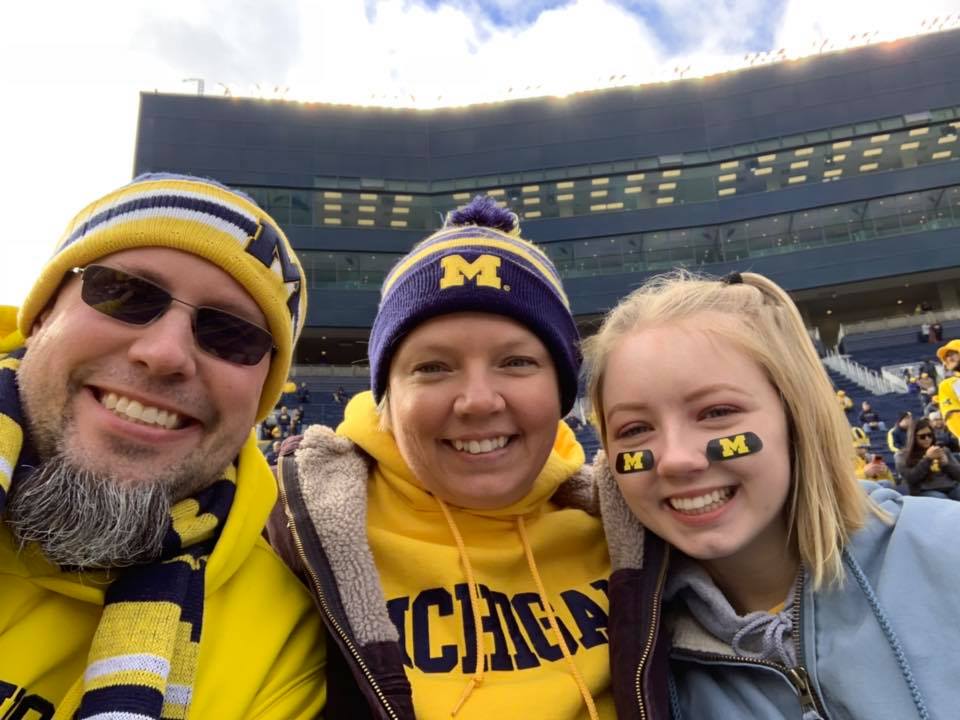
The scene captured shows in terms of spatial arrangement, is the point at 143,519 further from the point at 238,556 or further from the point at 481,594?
the point at 481,594

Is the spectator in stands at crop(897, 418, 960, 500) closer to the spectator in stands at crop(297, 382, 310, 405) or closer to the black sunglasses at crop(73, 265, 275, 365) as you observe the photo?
the black sunglasses at crop(73, 265, 275, 365)

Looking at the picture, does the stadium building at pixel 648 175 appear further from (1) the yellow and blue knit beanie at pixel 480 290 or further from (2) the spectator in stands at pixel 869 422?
(1) the yellow and blue knit beanie at pixel 480 290

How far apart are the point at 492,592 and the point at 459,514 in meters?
0.25

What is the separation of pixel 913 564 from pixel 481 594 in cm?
109

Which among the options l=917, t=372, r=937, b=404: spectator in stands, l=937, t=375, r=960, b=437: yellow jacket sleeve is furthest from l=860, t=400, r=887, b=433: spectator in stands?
l=937, t=375, r=960, b=437: yellow jacket sleeve

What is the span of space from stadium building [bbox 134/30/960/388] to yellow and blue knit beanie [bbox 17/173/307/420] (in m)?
28.4

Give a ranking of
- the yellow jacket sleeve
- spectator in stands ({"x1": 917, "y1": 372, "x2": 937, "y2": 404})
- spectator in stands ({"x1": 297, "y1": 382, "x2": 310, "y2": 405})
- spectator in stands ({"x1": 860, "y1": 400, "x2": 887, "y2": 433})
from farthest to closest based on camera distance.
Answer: spectator in stands ({"x1": 297, "y1": 382, "x2": 310, "y2": 405}) < spectator in stands ({"x1": 917, "y1": 372, "x2": 937, "y2": 404}) < spectator in stands ({"x1": 860, "y1": 400, "x2": 887, "y2": 433}) < the yellow jacket sleeve

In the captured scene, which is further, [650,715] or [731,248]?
[731,248]

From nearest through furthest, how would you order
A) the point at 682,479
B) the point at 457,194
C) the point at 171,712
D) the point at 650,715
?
the point at 171,712 < the point at 650,715 < the point at 682,479 < the point at 457,194

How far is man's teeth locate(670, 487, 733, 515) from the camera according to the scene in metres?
1.55

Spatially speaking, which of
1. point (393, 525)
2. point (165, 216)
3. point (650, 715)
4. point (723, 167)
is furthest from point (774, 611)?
point (723, 167)

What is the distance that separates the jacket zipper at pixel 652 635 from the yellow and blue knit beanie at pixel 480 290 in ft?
2.11

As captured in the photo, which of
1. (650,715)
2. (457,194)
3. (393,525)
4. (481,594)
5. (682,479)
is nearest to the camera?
(650,715)

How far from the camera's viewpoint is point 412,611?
5.23 feet
